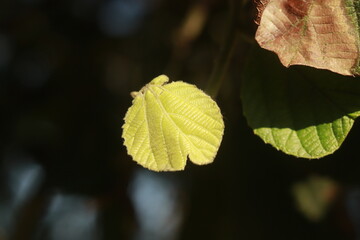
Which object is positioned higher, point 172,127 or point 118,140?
point 172,127

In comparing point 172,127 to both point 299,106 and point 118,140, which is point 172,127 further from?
point 118,140

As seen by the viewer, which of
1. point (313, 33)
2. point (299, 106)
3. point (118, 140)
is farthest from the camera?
point (118, 140)

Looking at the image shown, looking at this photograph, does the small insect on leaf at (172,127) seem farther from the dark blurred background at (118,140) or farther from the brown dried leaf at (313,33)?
the dark blurred background at (118,140)

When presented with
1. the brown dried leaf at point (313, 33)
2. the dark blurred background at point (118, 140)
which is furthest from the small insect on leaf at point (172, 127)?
the dark blurred background at point (118, 140)

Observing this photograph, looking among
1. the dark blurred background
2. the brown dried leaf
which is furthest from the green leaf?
the dark blurred background

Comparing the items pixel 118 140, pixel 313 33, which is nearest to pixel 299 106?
pixel 313 33

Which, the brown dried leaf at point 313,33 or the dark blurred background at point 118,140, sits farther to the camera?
the dark blurred background at point 118,140
